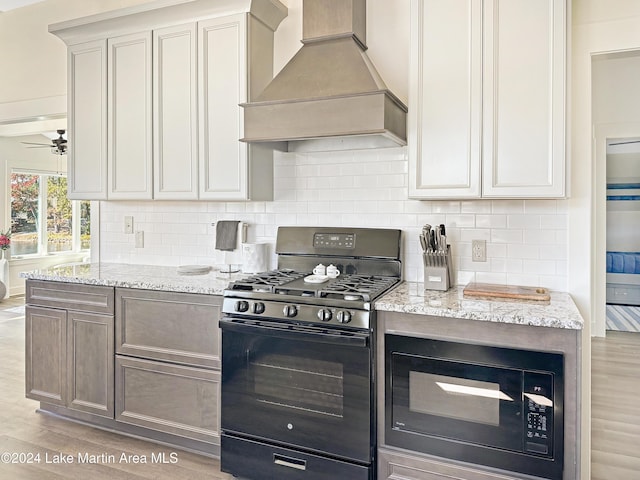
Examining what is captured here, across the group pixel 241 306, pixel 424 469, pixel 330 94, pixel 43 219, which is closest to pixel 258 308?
pixel 241 306

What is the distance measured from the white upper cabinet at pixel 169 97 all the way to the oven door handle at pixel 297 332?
868mm

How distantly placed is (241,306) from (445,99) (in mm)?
1475

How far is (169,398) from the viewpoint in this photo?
2.68m

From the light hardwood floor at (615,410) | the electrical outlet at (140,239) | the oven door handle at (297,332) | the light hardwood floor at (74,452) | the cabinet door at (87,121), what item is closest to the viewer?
the oven door handle at (297,332)

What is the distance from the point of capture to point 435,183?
2428mm

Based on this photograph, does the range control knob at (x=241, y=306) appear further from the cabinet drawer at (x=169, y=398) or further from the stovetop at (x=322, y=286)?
the cabinet drawer at (x=169, y=398)

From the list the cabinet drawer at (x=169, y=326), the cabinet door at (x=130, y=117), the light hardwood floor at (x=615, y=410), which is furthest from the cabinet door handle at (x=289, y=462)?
the cabinet door at (x=130, y=117)

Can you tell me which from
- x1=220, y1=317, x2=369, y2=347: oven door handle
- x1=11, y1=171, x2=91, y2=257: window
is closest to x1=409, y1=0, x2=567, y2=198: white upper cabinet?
x1=220, y1=317, x2=369, y2=347: oven door handle

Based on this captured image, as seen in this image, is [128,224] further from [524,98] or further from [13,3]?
[524,98]

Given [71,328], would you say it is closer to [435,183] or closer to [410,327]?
[410,327]

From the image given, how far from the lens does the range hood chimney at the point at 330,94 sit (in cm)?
233

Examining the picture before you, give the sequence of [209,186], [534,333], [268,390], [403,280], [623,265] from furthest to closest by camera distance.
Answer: [623,265]
[209,186]
[403,280]
[268,390]
[534,333]

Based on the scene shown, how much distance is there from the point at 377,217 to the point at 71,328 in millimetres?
2052

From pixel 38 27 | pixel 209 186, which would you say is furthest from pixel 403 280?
pixel 38 27
